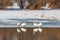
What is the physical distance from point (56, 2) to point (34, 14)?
31 centimetres

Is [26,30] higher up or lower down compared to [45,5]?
lower down

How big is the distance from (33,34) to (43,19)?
22 cm

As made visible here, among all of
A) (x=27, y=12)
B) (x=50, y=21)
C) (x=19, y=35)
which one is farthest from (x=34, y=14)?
(x=19, y=35)

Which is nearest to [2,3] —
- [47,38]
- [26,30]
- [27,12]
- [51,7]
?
[27,12]

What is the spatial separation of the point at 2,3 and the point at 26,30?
17.3 inches

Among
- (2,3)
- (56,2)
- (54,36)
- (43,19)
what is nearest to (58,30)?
(54,36)

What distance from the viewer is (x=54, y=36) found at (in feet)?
5.15

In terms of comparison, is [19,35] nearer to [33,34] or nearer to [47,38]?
[33,34]

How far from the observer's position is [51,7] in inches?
60.8

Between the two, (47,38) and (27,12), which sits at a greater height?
(27,12)

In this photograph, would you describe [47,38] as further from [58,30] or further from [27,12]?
[27,12]

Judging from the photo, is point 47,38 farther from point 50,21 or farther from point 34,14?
point 34,14

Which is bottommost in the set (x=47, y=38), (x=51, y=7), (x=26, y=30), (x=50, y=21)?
(x=47, y=38)

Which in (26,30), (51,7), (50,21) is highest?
(51,7)
